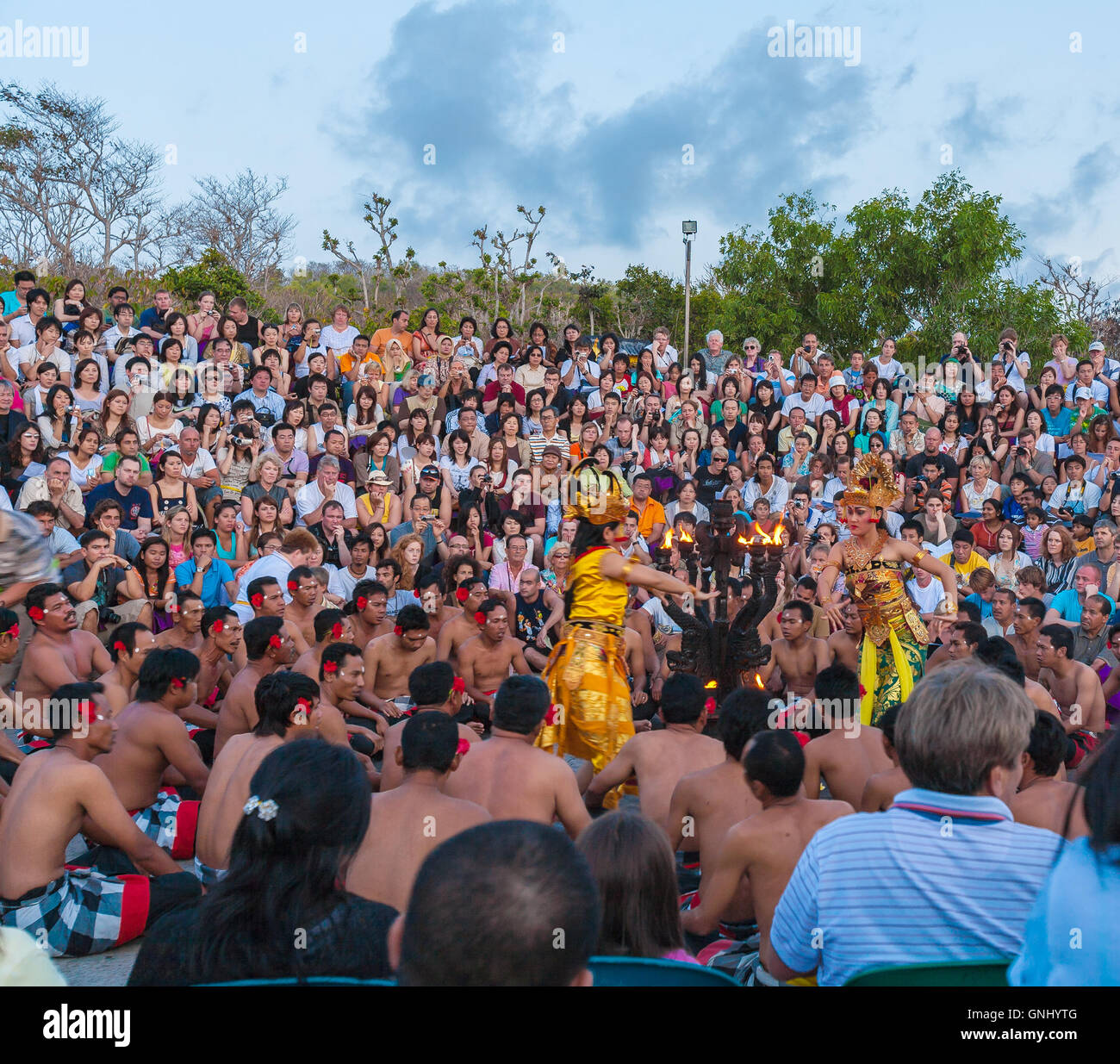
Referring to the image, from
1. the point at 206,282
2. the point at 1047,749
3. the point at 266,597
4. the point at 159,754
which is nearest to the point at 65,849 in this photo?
the point at 159,754

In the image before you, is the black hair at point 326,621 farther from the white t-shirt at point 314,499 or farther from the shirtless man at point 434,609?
the white t-shirt at point 314,499

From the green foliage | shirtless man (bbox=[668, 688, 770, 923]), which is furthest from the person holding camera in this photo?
the green foliage

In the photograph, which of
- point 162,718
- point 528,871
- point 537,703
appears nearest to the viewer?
point 528,871

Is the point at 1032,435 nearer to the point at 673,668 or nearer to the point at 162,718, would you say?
the point at 673,668

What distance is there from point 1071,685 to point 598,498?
129 inches

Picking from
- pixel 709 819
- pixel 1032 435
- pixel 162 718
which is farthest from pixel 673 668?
pixel 1032 435

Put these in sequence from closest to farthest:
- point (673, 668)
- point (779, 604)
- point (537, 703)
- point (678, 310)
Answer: point (537, 703) < point (673, 668) < point (779, 604) < point (678, 310)

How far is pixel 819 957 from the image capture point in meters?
2.36

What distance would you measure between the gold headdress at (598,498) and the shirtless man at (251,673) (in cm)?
169

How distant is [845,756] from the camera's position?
4633 millimetres

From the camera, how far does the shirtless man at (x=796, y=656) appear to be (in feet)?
23.3

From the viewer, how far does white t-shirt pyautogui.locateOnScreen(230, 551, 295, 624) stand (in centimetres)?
770

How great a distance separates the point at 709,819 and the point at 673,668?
2.78m

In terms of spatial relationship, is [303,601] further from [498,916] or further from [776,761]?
[498,916]
